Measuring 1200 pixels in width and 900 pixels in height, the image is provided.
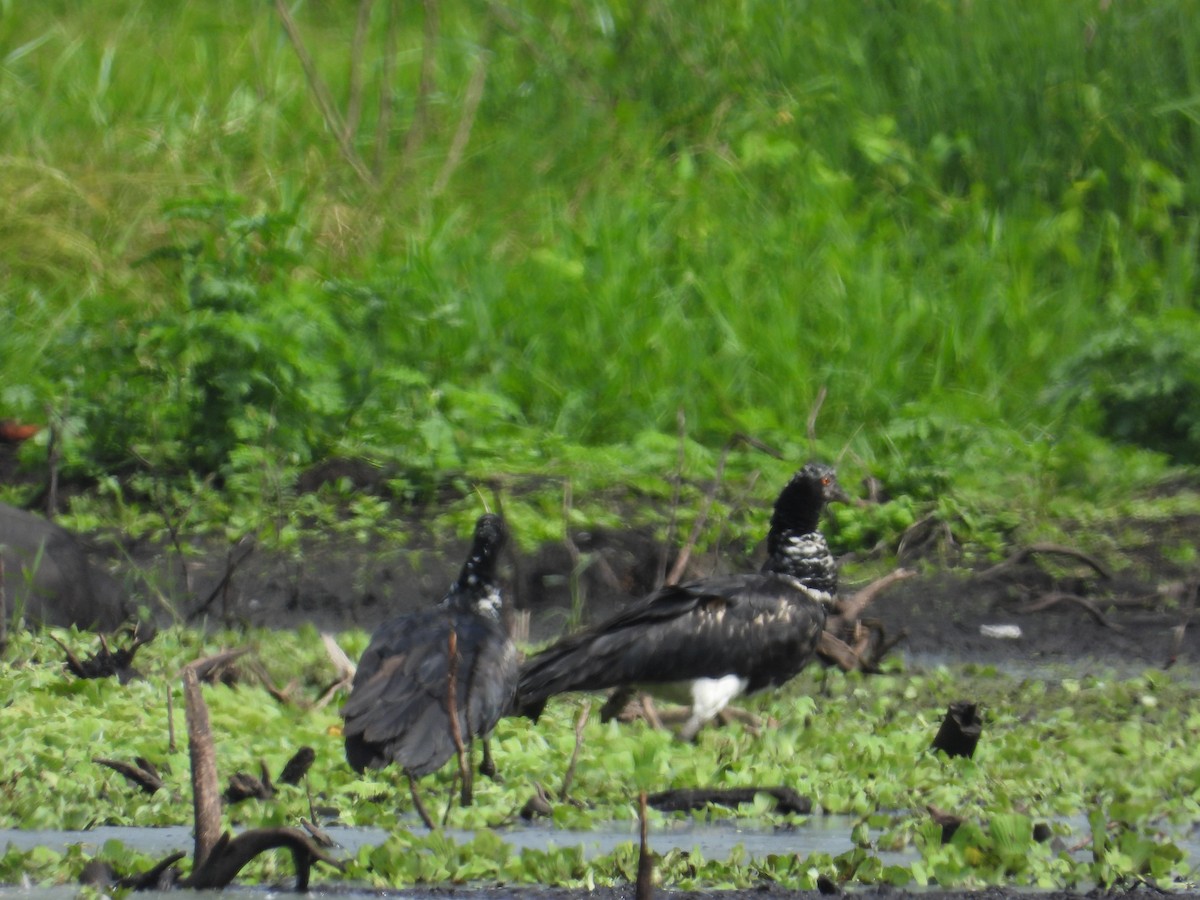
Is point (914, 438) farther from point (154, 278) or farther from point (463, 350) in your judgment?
point (154, 278)

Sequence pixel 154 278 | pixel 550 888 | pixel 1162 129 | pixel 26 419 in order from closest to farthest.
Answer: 1. pixel 550 888
2. pixel 26 419
3. pixel 154 278
4. pixel 1162 129

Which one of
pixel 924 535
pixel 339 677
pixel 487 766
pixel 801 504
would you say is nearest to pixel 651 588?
pixel 801 504

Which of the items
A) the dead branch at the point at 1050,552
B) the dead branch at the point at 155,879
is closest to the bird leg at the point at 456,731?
the dead branch at the point at 155,879

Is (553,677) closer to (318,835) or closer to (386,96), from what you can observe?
(318,835)

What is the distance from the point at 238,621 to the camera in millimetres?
7078

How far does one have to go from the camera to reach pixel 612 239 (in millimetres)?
10211

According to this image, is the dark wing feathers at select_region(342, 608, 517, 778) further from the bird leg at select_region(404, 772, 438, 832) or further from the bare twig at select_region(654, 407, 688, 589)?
the bare twig at select_region(654, 407, 688, 589)

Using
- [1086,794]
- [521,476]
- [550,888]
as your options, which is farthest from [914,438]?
[550,888]

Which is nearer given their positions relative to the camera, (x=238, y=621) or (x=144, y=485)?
(x=238, y=621)

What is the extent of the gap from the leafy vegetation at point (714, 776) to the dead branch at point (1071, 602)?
78 centimetres

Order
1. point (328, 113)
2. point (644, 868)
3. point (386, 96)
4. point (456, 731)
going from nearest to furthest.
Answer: point (644, 868) < point (456, 731) < point (328, 113) < point (386, 96)

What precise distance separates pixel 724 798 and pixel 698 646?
129 centimetres

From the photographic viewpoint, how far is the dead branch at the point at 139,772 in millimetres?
4094

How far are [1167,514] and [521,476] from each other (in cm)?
280
